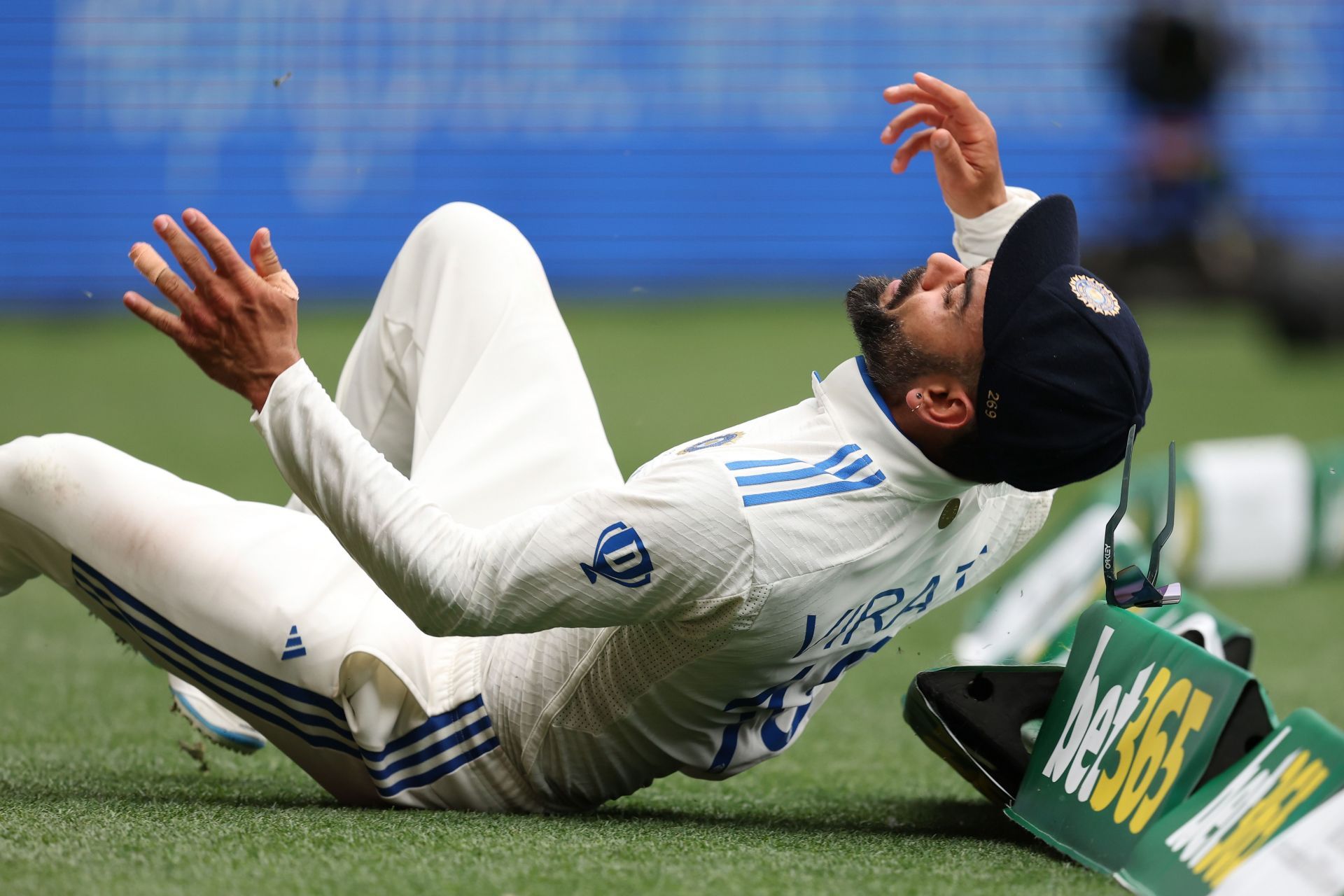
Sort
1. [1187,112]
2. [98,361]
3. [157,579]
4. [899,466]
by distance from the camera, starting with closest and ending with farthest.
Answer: [899,466] < [157,579] < [98,361] < [1187,112]

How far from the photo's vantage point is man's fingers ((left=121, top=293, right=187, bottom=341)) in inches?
61.2

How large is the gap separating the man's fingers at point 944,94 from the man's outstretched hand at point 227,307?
0.94 meters

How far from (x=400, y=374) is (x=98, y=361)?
6035mm

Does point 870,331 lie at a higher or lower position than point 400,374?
higher

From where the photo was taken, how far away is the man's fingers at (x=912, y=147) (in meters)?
2.12

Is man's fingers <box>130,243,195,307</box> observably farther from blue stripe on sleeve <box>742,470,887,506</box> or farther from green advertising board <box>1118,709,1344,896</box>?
green advertising board <box>1118,709,1344,896</box>

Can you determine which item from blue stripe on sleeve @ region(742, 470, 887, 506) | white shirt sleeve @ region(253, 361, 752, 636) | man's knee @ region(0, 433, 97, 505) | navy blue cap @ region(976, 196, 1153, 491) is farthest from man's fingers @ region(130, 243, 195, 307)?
navy blue cap @ region(976, 196, 1153, 491)

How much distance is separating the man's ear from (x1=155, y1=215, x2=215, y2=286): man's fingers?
741 mm

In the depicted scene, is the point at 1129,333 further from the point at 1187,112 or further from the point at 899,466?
the point at 1187,112

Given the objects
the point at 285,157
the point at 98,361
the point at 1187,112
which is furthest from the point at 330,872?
the point at 1187,112

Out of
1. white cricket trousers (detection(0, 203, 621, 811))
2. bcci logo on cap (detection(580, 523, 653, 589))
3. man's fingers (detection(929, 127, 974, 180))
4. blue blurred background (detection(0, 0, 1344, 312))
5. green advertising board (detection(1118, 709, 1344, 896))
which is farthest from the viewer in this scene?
blue blurred background (detection(0, 0, 1344, 312))

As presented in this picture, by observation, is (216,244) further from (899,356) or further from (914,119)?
(914,119)

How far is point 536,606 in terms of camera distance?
154cm

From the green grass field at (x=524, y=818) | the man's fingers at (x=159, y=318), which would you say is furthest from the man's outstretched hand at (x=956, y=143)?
the man's fingers at (x=159, y=318)
